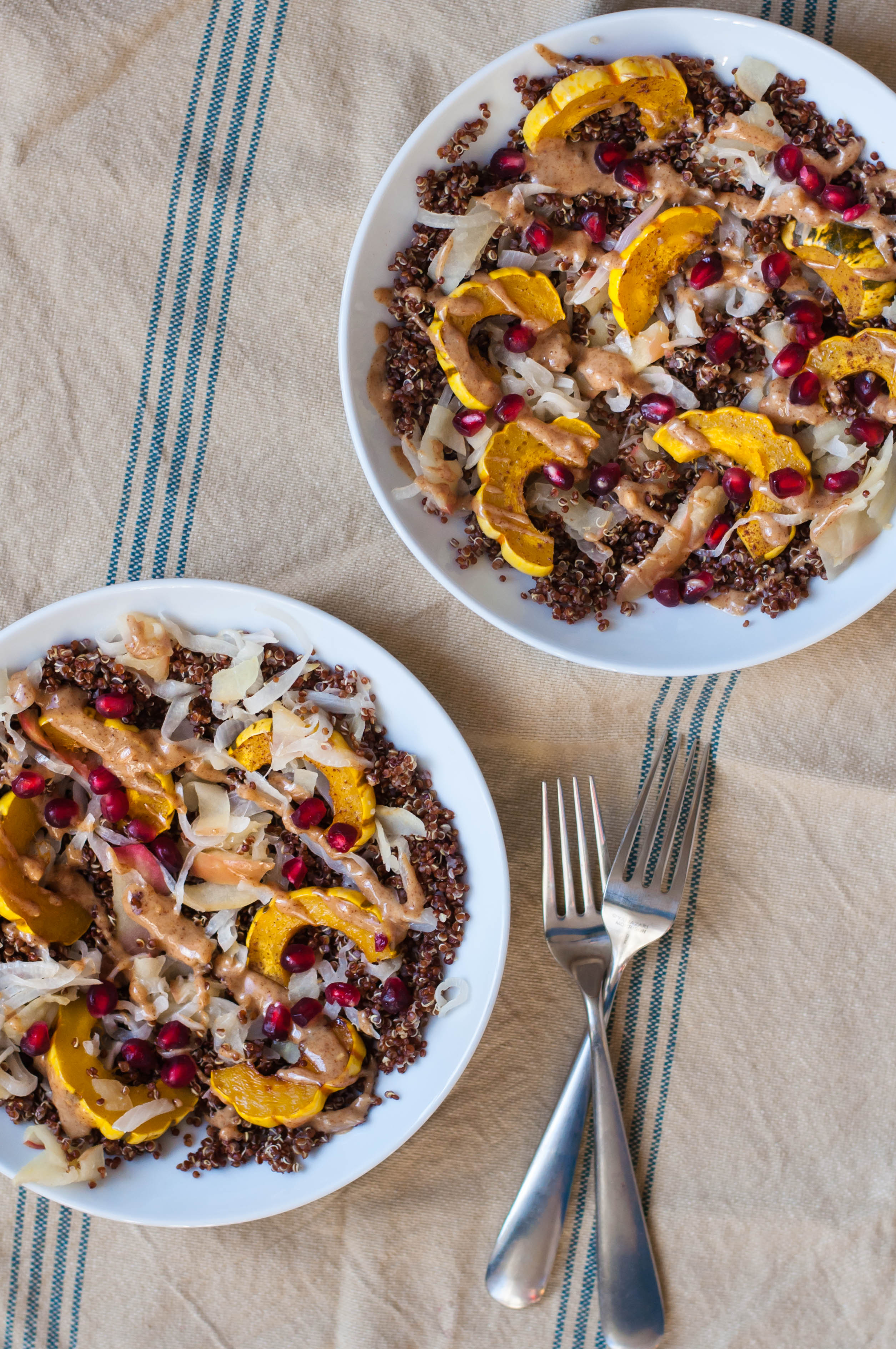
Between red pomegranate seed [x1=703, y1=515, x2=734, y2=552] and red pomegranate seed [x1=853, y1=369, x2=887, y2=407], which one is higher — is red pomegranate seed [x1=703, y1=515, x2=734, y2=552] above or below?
below

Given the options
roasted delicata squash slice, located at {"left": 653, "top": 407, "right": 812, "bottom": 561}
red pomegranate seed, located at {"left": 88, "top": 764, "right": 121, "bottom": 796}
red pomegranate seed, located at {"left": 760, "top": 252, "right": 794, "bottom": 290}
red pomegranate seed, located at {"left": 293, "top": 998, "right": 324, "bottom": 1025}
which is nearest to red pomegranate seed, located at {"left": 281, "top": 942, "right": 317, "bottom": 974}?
red pomegranate seed, located at {"left": 293, "top": 998, "right": 324, "bottom": 1025}

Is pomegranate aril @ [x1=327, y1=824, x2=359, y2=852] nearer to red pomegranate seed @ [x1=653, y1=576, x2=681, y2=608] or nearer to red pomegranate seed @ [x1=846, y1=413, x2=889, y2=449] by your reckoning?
red pomegranate seed @ [x1=653, y1=576, x2=681, y2=608]

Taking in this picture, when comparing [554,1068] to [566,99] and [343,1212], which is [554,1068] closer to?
[343,1212]

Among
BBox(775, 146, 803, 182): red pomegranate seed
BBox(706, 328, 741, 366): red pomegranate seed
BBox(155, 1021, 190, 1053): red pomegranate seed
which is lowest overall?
BBox(155, 1021, 190, 1053): red pomegranate seed

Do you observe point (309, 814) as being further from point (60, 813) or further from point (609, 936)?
point (609, 936)

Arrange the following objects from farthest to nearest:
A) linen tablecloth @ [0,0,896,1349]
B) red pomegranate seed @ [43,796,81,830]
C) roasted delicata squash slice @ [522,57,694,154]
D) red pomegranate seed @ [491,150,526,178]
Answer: linen tablecloth @ [0,0,896,1349], red pomegranate seed @ [43,796,81,830], red pomegranate seed @ [491,150,526,178], roasted delicata squash slice @ [522,57,694,154]

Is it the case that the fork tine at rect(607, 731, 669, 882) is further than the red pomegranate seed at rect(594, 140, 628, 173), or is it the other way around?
the fork tine at rect(607, 731, 669, 882)

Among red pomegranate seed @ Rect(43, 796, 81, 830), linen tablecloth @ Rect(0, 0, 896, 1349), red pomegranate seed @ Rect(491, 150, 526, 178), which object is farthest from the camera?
linen tablecloth @ Rect(0, 0, 896, 1349)
